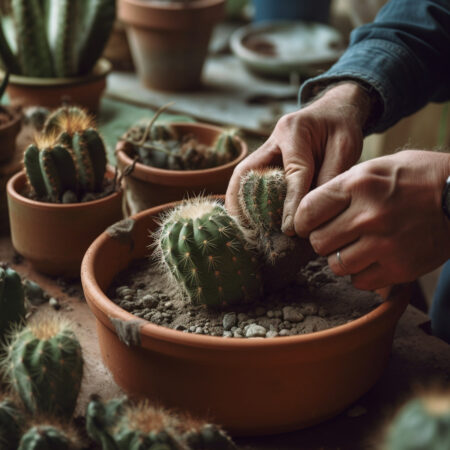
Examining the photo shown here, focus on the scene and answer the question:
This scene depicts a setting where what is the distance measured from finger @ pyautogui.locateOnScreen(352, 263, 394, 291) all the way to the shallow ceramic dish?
82.5 inches

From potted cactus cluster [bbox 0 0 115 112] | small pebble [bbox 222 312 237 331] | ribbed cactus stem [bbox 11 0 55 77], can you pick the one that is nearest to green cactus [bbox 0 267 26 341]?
small pebble [bbox 222 312 237 331]

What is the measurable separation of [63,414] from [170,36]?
2.14 metres

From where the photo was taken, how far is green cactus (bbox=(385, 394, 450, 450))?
0.52 metres

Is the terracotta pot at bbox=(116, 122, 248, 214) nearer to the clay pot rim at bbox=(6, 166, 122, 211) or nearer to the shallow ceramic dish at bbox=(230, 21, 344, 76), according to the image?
the clay pot rim at bbox=(6, 166, 122, 211)

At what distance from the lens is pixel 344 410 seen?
38.8 inches

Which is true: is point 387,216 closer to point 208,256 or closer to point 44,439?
point 208,256

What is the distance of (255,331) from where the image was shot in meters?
0.96

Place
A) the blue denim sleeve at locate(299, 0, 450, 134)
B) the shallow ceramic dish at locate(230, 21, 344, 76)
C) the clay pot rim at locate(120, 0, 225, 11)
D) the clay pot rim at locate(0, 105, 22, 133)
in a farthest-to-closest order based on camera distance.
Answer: the shallow ceramic dish at locate(230, 21, 344, 76) → the clay pot rim at locate(120, 0, 225, 11) → the clay pot rim at locate(0, 105, 22, 133) → the blue denim sleeve at locate(299, 0, 450, 134)

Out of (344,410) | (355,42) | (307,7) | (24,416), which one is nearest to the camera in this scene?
(24,416)

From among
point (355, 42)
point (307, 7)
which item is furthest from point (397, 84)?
point (307, 7)

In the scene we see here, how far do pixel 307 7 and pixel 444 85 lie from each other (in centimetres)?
227

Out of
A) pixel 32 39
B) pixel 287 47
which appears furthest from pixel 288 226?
pixel 287 47

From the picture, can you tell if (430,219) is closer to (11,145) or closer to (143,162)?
(143,162)

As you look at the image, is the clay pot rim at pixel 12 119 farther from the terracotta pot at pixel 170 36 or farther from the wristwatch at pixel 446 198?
the terracotta pot at pixel 170 36
